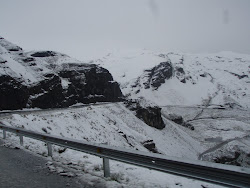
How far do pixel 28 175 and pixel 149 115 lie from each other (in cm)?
4148

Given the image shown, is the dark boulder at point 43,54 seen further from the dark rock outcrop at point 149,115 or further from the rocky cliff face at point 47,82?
the dark rock outcrop at point 149,115

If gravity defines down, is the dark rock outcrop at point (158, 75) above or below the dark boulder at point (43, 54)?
below

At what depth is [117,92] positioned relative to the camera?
68.8m

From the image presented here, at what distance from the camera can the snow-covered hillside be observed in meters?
125

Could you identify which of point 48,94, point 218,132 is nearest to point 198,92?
point 218,132

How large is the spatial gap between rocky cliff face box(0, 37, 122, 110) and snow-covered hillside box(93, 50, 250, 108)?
6280 cm

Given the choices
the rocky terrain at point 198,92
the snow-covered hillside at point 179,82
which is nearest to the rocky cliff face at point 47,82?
the rocky terrain at point 198,92

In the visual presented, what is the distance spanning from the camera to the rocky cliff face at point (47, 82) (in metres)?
34.4

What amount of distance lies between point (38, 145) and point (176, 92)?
4934 inches

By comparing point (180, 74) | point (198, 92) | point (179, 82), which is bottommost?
point (198, 92)

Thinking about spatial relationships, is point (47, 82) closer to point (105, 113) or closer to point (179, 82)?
point (105, 113)

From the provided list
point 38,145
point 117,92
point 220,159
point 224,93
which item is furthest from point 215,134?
point 224,93

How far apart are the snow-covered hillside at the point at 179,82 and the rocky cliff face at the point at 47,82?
62.8 m

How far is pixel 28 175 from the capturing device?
5.49m
